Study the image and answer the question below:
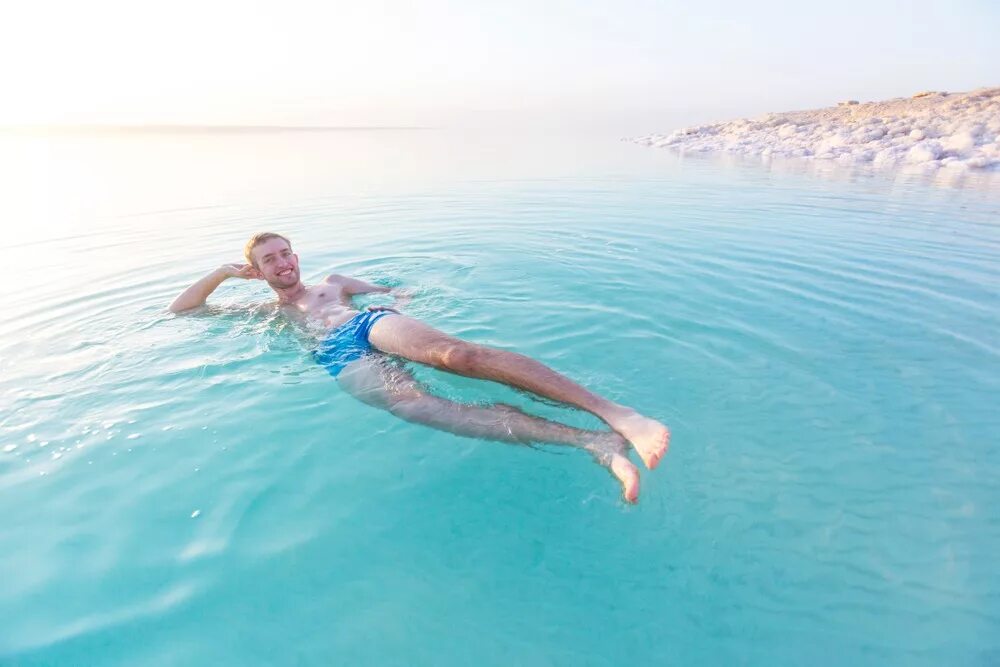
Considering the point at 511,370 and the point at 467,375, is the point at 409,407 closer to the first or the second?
the point at 467,375

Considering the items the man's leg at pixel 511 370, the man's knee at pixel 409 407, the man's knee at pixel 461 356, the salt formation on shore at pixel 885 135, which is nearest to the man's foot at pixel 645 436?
the man's leg at pixel 511 370

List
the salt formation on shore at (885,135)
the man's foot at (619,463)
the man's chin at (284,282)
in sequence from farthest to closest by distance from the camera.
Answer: the salt formation on shore at (885,135) → the man's chin at (284,282) → the man's foot at (619,463)

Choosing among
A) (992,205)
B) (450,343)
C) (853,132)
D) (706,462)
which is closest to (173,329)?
(450,343)

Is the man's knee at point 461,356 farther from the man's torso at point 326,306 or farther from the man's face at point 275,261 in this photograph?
the man's face at point 275,261

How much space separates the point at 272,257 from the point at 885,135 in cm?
3331

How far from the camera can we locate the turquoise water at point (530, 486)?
248 cm

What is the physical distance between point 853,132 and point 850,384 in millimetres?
32503

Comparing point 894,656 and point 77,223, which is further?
point 77,223

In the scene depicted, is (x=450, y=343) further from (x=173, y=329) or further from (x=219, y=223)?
(x=219, y=223)

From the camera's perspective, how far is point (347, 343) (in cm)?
484

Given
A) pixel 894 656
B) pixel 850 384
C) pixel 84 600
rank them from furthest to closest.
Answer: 1. pixel 850 384
2. pixel 84 600
3. pixel 894 656

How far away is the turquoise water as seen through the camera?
8.14 ft

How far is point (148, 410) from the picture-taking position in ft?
14.2

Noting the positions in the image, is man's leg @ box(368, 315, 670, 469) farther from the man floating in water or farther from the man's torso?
the man's torso
